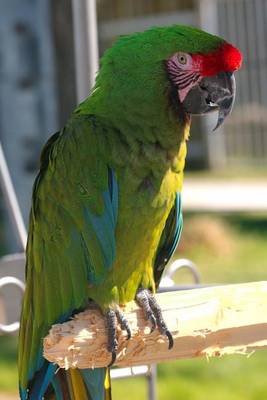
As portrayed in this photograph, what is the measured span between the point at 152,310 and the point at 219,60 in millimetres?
470

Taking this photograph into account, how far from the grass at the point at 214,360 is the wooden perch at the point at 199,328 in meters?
1.62

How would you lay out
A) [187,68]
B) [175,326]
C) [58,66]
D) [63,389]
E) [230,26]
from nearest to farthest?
[175,326] → [187,68] → [63,389] → [58,66] → [230,26]

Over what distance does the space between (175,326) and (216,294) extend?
0.09 metres

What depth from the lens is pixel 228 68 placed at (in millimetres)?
1710

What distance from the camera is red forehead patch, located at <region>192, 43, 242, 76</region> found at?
5.56 feet

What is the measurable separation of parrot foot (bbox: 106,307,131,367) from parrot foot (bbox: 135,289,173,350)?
0.04 metres

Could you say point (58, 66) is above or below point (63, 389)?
above

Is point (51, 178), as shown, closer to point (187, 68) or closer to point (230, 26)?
point (187, 68)

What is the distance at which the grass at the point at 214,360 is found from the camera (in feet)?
10.7

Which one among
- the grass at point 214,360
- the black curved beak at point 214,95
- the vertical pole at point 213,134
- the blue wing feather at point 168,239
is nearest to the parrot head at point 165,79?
the black curved beak at point 214,95

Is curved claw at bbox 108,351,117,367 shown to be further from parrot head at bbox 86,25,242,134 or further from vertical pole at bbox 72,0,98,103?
vertical pole at bbox 72,0,98,103

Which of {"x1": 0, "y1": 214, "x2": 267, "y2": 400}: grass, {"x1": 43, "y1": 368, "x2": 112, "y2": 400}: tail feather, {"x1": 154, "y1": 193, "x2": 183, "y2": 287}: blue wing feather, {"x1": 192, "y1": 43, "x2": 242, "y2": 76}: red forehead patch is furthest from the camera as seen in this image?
{"x1": 0, "y1": 214, "x2": 267, "y2": 400}: grass

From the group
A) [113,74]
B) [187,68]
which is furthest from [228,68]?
[113,74]

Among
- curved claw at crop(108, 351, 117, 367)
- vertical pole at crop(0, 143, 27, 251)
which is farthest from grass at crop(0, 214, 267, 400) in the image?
curved claw at crop(108, 351, 117, 367)
